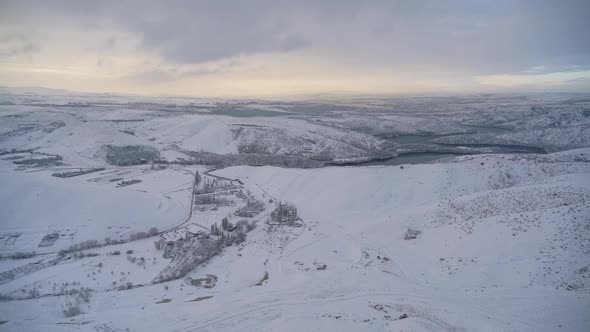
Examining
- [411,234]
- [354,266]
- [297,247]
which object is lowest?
[297,247]

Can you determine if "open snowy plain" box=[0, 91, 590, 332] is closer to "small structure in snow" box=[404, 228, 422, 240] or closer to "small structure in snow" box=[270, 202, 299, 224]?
"small structure in snow" box=[404, 228, 422, 240]

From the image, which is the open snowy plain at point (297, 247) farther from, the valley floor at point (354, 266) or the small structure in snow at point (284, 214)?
the small structure in snow at point (284, 214)

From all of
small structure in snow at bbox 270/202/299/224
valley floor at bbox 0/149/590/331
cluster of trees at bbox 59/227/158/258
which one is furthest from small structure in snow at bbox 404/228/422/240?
cluster of trees at bbox 59/227/158/258

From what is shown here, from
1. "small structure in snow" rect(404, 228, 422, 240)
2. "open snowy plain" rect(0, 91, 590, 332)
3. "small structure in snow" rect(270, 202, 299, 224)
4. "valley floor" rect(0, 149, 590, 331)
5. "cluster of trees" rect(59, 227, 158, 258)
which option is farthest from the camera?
"small structure in snow" rect(270, 202, 299, 224)

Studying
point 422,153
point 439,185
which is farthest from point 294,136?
point 439,185

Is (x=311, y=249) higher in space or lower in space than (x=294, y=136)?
lower

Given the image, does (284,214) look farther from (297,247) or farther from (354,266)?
(354,266)

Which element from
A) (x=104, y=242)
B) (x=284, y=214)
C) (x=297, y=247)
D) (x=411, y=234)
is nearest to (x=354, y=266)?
(x=297, y=247)

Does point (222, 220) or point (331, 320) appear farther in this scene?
point (222, 220)

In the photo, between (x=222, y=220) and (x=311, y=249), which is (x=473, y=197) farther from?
(x=222, y=220)
